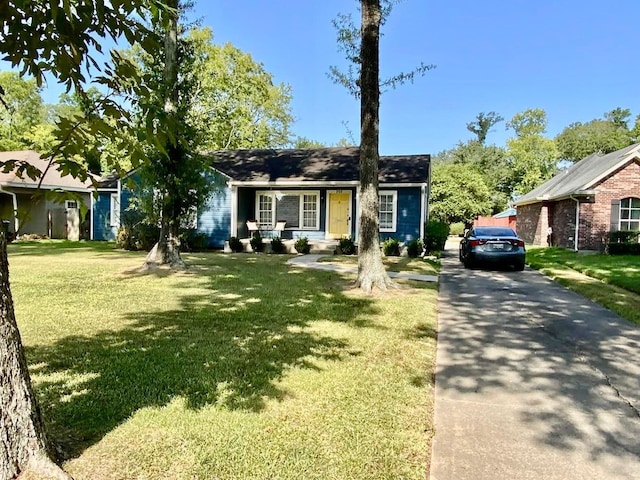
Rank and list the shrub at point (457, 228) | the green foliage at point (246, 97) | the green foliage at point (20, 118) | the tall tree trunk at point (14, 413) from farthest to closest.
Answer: the shrub at point (457, 228), the green foliage at point (246, 97), the green foliage at point (20, 118), the tall tree trunk at point (14, 413)

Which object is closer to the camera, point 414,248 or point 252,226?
point 414,248

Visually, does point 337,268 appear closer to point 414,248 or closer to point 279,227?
point 414,248

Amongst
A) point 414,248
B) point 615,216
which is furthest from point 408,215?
point 615,216

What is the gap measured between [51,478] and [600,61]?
145 feet

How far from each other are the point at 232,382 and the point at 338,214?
16227 millimetres

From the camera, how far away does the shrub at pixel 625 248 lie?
19.0m

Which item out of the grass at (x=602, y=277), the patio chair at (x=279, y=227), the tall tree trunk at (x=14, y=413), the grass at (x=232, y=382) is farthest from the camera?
the patio chair at (x=279, y=227)

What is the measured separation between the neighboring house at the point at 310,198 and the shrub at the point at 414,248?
2.48 feet

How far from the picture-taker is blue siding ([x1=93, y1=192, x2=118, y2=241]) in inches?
902

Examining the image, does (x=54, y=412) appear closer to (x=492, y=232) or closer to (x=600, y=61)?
(x=492, y=232)

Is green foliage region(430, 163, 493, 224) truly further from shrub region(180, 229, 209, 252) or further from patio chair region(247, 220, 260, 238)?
shrub region(180, 229, 209, 252)

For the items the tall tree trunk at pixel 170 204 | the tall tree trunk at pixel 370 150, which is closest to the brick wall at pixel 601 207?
the tall tree trunk at pixel 370 150

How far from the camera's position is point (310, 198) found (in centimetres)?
2044

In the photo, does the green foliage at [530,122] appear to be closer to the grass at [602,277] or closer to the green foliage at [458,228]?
the green foliage at [458,228]
